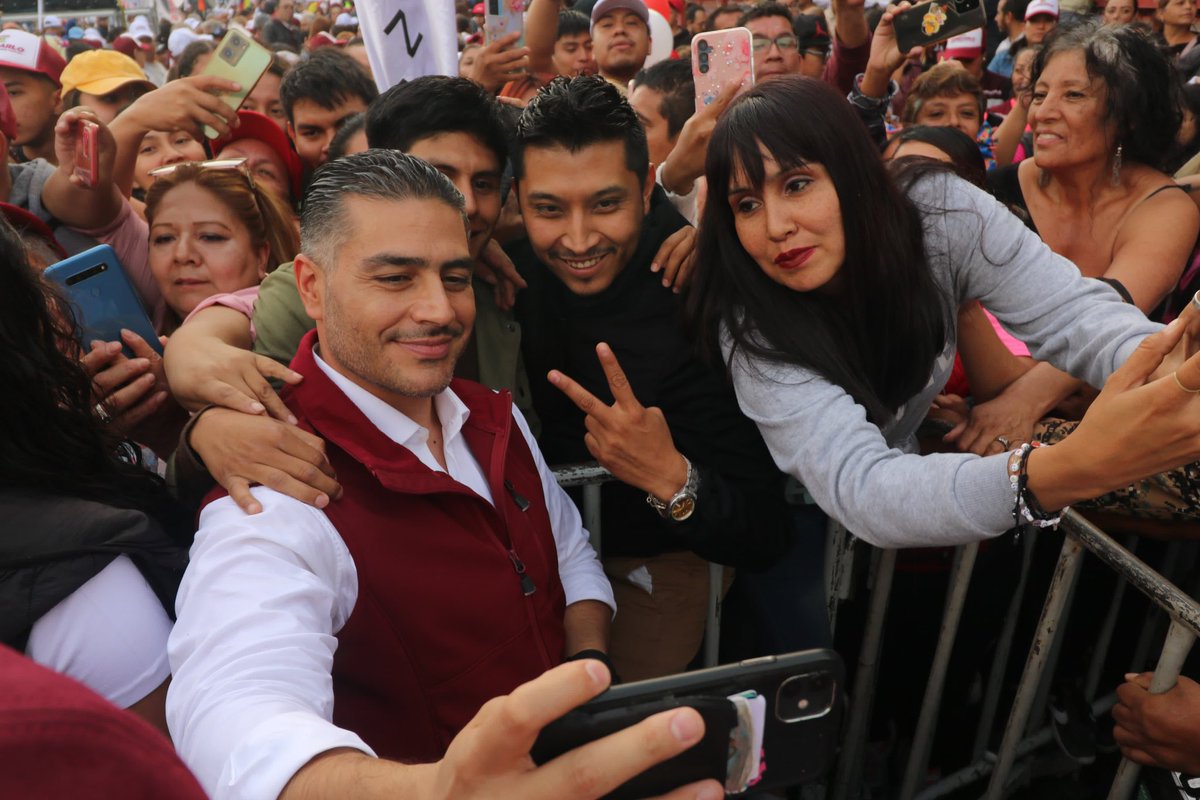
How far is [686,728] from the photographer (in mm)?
824

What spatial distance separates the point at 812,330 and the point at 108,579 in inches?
60.2

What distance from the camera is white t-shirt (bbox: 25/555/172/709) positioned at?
133cm

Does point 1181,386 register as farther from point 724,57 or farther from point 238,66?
point 238,66

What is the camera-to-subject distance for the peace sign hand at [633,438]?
2.09 meters

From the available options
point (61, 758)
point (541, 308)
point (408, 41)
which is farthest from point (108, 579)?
point (408, 41)

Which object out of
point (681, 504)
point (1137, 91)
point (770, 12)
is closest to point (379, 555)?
point (681, 504)

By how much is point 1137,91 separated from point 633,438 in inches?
96.3

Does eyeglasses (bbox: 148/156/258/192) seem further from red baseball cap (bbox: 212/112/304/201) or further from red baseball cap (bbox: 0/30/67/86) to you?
red baseball cap (bbox: 0/30/67/86)

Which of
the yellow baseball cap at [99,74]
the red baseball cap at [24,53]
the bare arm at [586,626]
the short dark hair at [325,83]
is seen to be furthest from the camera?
the yellow baseball cap at [99,74]

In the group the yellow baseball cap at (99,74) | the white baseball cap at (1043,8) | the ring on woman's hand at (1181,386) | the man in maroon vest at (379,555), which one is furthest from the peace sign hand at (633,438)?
the white baseball cap at (1043,8)

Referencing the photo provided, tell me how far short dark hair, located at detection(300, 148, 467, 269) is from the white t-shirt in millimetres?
786

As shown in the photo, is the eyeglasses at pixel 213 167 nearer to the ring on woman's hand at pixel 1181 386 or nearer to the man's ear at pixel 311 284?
the man's ear at pixel 311 284

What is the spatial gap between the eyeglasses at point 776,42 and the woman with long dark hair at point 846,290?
3522mm

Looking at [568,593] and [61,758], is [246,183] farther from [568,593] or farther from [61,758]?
[61,758]
